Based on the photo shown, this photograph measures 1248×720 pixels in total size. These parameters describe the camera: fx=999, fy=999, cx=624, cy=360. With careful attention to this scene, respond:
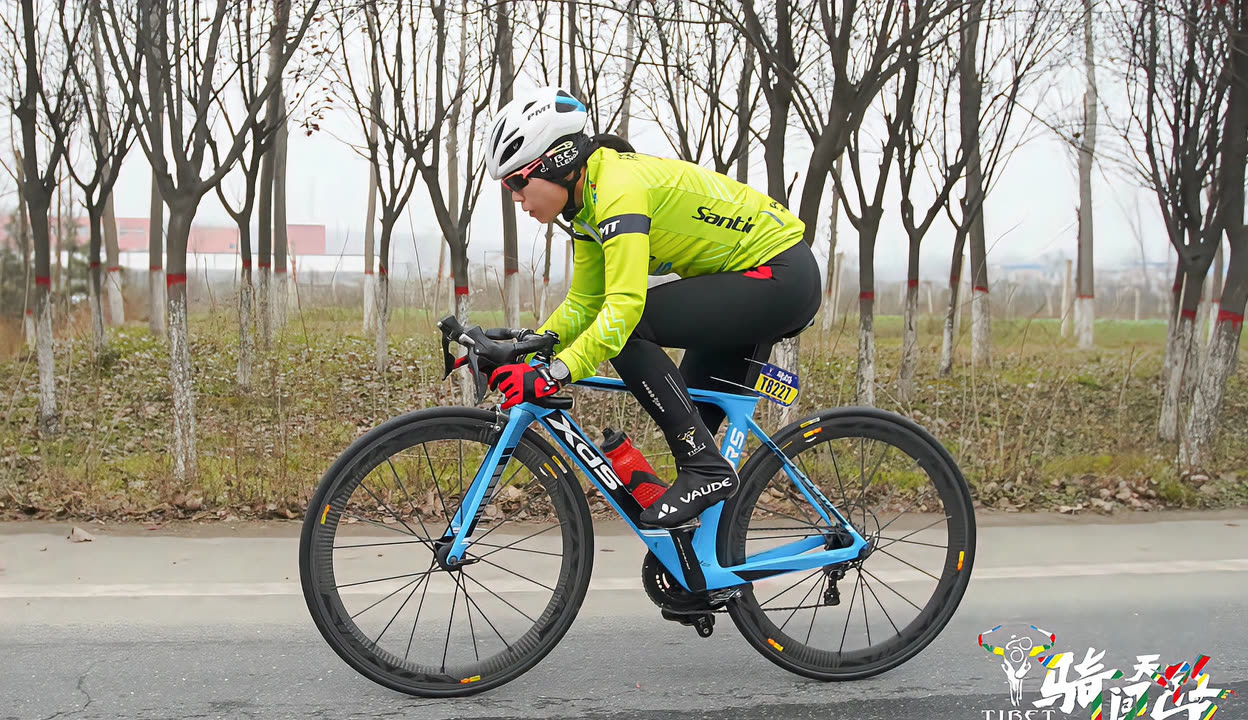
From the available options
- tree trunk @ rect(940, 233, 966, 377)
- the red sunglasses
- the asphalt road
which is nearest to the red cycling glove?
the red sunglasses

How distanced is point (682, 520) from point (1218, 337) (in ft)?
19.0

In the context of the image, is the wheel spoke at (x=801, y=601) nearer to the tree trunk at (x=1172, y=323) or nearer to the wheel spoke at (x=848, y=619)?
the wheel spoke at (x=848, y=619)

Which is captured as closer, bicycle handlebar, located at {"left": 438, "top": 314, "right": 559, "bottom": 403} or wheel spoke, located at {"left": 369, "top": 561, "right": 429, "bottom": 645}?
bicycle handlebar, located at {"left": 438, "top": 314, "right": 559, "bottom": 403}

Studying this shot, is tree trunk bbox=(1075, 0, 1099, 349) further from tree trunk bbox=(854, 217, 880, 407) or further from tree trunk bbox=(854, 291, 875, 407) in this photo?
tree trunk bbox=(854, 291, 875, 407)

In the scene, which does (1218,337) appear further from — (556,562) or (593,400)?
(556,562)

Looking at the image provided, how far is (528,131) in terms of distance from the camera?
2777 millimetres

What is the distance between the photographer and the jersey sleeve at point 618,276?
2717 millimetres

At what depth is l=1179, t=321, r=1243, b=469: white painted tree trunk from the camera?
6977 millimetres

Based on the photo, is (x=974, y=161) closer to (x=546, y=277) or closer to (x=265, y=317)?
(x=546, y=277)

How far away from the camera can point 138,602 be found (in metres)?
3.70

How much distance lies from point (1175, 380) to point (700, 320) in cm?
756

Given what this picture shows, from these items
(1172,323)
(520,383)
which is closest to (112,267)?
(1172,323)

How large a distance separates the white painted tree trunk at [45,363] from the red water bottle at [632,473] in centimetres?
734

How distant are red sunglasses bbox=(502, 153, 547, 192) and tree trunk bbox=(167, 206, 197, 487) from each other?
4.17 metres
